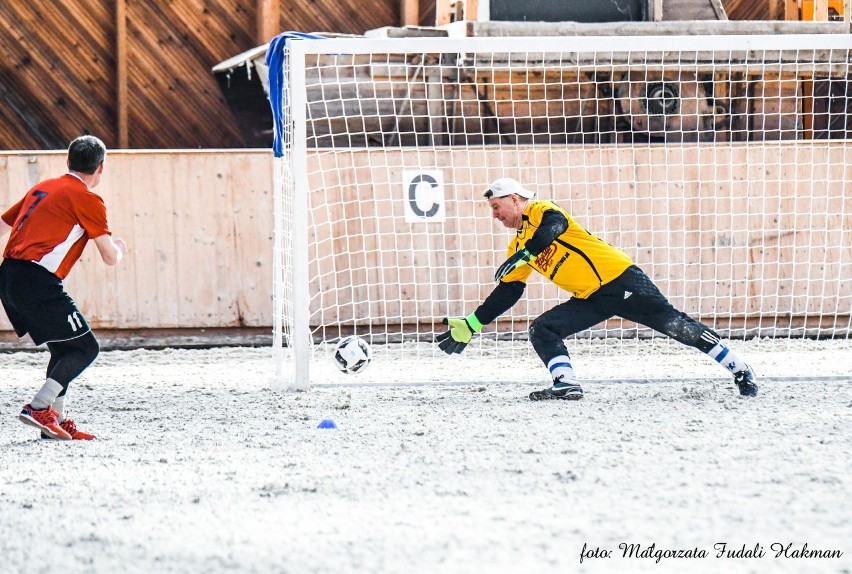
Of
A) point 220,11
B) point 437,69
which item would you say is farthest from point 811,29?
point 220,11

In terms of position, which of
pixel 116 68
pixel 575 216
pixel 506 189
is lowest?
pixel 575 216

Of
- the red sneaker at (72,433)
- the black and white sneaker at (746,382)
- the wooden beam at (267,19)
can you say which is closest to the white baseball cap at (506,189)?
the black and white sneaker at (746,382)

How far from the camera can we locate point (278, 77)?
28.2ft

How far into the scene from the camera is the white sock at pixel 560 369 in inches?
306

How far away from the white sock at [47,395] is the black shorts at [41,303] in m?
0.24

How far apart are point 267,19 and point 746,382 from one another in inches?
322

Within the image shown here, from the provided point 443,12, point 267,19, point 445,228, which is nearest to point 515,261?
point 445,228

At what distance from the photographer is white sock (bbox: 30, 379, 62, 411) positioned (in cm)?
640

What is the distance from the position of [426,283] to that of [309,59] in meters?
2.72

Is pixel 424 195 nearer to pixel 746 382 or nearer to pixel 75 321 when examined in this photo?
pixel 746 382

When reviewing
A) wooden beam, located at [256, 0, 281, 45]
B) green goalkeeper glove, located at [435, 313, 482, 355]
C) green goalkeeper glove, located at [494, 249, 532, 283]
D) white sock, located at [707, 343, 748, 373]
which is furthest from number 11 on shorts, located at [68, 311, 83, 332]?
wooden beam, located at [256, 0, 281, 45]

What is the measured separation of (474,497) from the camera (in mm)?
4828

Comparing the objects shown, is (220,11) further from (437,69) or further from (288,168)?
(288,168)

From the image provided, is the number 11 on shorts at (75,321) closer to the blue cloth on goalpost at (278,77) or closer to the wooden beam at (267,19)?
the blue cloth on goalpost at (278,77)
